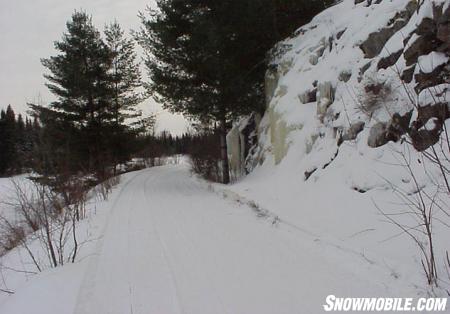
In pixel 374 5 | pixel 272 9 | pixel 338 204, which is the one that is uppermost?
pixel 272 9

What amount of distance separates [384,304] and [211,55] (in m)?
12.1

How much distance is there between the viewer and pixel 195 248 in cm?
647

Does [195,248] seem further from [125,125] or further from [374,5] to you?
[125,125]

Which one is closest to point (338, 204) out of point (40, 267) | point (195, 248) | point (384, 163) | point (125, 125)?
point (384, 163)

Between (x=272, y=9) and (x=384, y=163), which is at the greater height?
(x=272, y=9)

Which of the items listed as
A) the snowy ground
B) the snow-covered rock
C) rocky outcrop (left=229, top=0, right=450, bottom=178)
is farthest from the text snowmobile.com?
rocky outcrop (left=229, top=0, right=450, bottom=178)

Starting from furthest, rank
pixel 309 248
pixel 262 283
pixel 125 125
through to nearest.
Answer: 1. pixel 125 125
2. pixel 309 248
3. pixel 262 283

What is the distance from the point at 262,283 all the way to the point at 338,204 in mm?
3225

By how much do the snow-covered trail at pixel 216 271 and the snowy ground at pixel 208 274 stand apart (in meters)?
0.01

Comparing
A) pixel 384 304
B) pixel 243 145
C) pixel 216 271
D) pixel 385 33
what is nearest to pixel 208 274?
pixel 216 271

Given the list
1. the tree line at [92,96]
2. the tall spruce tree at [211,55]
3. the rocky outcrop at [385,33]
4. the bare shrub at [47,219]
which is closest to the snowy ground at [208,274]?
the bare shrub at [47,219]

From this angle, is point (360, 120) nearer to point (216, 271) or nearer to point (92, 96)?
point (216, 271)

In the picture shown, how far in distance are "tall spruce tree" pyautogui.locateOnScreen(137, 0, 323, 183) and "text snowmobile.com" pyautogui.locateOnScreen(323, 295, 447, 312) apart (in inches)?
445

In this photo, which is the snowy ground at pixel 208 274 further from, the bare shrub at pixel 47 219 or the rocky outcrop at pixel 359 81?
the rocky outcrop at pixel 359 81
